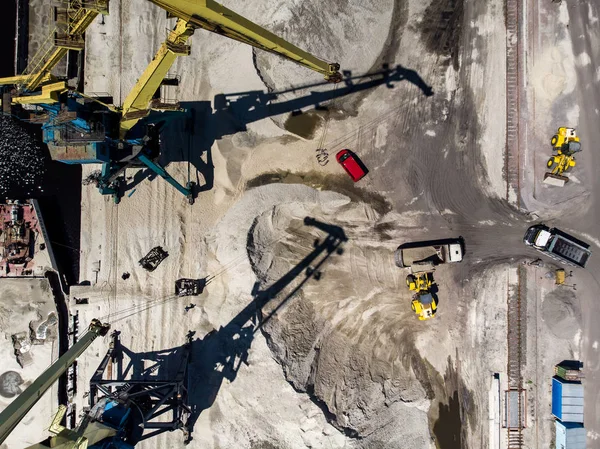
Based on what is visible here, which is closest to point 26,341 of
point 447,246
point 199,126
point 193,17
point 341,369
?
point 199,126

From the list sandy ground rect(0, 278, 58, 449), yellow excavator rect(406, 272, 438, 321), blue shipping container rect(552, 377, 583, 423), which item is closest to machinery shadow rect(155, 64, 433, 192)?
sandy ground rect(0, 278, 58, 449)

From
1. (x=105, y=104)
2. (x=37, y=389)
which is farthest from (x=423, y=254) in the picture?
(x=37, y=389)

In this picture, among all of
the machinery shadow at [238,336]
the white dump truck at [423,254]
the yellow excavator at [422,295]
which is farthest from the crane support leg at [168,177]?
the yellow excavator at [422,295]

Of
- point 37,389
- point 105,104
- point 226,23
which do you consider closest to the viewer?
point 226,23

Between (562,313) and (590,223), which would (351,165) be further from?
(562,313)

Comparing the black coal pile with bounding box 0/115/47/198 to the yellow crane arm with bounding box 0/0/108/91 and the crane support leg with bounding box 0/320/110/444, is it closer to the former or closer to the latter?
the yellow crane arm with bounding box 0/0/108/91

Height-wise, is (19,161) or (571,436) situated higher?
(19,161)
